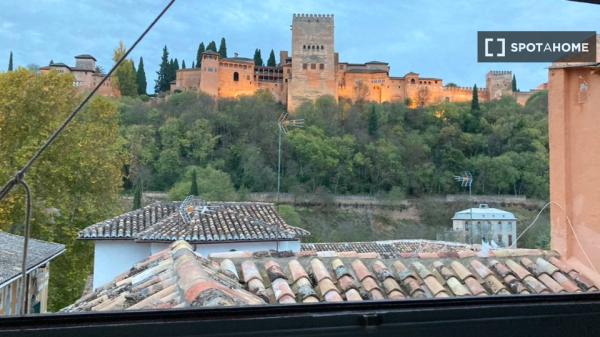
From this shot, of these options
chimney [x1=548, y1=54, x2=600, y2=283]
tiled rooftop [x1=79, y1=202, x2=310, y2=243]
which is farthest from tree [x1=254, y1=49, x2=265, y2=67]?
chimney [x1=548, y1=54, x2=600, y2=283]

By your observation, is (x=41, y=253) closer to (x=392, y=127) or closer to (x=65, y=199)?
(x=65, y=199)

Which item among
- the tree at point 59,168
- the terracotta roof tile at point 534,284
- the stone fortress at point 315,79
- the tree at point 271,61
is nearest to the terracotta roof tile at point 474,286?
the terracotta roof tile at point 534,284

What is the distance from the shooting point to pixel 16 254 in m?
4.39

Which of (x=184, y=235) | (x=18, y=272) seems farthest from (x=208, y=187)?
(x=18, y=272)

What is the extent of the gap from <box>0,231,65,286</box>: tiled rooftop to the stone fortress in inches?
954

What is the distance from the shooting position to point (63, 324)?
19.3 inches

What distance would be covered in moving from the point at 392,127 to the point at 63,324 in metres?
24.3

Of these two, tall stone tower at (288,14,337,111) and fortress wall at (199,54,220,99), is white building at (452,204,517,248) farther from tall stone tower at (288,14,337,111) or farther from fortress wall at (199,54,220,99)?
fortress wall at (199,54,220,99)

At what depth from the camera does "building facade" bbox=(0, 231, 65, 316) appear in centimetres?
375

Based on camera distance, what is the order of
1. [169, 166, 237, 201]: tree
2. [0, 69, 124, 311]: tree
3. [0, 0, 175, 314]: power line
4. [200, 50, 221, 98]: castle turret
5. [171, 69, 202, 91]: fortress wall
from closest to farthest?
[0, 0, 175, 314]: power line → [0, 69, 124, 311]: tree → [169, 166, 237, 201]: tree → [200, 50, 221, 98]: castle turret → [171, 69, 202, 91]: fortress wall

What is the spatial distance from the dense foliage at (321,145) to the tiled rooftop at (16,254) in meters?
10.3

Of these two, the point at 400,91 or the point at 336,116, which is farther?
the point at 400,91

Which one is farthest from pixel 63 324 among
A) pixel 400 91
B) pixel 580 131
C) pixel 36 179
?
pixel 400 91

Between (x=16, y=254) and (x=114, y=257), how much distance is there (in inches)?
47.1
